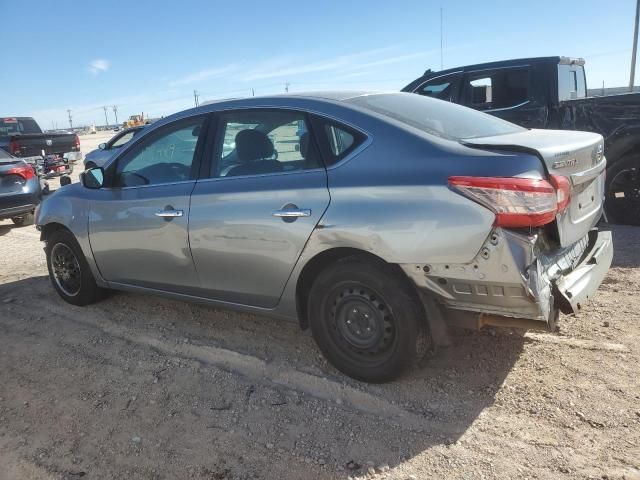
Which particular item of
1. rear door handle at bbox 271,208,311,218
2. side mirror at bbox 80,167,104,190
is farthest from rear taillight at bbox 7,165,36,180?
rear door handle at bbox 271,208,311,218

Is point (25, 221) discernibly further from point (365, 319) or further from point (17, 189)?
point (365, 319)

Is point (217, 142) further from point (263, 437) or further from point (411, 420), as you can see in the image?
point (411, 420)

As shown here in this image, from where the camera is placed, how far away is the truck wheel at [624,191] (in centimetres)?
607

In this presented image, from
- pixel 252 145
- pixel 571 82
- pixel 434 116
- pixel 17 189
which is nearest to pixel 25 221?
pixel 17 189

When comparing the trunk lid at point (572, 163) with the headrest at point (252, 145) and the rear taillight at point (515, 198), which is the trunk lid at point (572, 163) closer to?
the rear taillight at point (515, 198)

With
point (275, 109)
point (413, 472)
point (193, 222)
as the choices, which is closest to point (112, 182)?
point (193, 222)

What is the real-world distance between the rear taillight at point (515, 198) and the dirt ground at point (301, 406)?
1066 millimetres

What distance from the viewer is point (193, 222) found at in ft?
11.8

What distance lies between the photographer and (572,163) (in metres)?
2.82

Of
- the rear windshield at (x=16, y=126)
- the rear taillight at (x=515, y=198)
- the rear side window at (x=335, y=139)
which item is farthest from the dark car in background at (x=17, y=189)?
the rear windshield at (x=16, y=126)

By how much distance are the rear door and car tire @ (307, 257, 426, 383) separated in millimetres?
294

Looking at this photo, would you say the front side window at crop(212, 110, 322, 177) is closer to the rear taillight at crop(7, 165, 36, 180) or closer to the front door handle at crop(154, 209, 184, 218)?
the front door handle at crop(154, 209, 184, 218)

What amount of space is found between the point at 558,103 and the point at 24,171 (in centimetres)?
817

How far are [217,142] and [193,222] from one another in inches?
22.5
